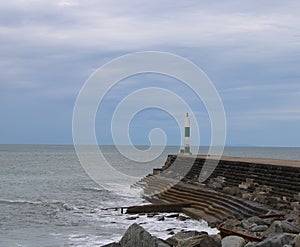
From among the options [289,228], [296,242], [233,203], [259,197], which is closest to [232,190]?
[233,203]

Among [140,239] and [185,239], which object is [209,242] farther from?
[185,239]

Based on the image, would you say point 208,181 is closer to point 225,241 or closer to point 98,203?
point 98,203

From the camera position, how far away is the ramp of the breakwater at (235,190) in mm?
15547

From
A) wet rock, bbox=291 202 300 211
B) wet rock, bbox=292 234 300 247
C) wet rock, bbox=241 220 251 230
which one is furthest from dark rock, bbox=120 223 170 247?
wet rock, bbox=291 202 300 211

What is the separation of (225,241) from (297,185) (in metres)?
6.67

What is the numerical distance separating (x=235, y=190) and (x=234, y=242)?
9481 millimetres

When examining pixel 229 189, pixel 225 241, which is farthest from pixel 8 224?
pixel 225 241

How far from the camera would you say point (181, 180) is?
26.8m

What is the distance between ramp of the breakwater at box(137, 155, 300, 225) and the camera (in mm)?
15547

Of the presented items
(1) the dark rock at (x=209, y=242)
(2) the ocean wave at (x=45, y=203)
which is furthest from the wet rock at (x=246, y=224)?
(2) the ocean wave at (x=45, y=203)

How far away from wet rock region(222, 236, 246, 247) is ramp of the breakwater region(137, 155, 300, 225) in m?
4.66

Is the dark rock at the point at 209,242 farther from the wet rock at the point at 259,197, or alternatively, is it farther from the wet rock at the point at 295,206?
the wet rock at the point at 259,197

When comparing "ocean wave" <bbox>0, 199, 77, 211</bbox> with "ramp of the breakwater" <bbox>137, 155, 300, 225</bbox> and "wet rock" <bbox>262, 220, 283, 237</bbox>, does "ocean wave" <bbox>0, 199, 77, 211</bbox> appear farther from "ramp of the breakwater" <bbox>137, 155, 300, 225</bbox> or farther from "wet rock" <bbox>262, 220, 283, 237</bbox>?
"wet rock" <bbox>262, 220, 283, 237</bbox>

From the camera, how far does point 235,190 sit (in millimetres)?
18906
